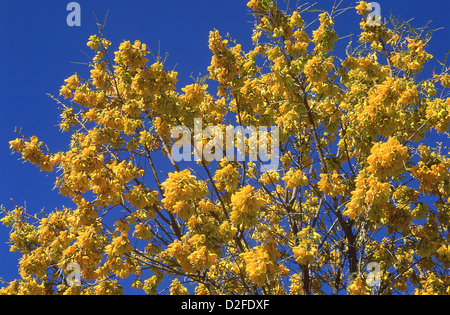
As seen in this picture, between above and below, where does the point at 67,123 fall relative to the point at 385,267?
above

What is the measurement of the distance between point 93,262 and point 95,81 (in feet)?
9.74

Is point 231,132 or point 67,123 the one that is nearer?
point 231,132

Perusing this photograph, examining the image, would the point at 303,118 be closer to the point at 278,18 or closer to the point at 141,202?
the point at 278,18

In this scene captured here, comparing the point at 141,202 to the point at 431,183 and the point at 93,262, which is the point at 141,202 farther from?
the point at 431,183

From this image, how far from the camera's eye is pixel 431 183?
6230mm

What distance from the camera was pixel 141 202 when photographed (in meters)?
6.23

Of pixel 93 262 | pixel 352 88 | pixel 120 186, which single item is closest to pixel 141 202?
pixel 120 186

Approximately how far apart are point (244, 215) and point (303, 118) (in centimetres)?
297

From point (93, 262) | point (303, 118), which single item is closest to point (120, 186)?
point (93, 262)
